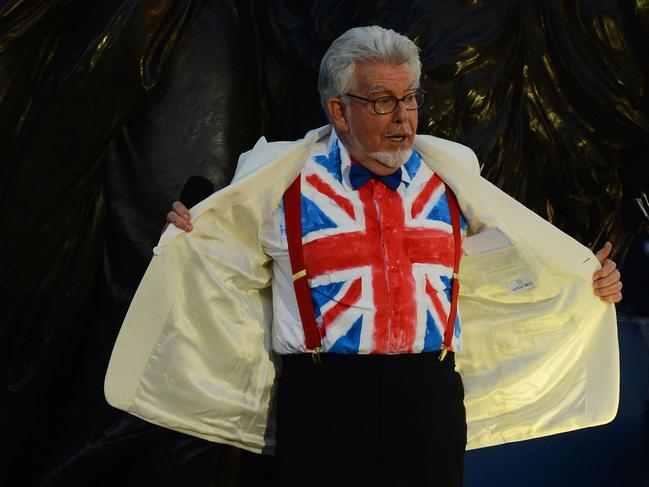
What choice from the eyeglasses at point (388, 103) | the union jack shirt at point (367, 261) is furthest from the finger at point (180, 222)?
the eyeglasses at point (388, 103)

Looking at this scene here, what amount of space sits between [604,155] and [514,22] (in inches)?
18.3

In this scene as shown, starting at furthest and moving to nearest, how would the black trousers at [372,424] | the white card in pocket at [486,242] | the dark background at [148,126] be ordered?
the dark background at [148,126]
the white card in pocket at [486,242]
the black trousers at [372,424]

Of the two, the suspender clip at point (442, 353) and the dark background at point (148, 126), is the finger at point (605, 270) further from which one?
the dark background at point (148, 126)

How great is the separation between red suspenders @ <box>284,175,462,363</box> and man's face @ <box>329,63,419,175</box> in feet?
0.62

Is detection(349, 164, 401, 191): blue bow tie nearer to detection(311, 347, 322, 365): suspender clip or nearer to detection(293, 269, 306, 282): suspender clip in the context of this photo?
detection(293, 269, 306, 282): suspender clip

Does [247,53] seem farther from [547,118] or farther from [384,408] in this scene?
[384,408]

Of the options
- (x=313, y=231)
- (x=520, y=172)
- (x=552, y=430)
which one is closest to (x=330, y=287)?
(x=313, y=231)

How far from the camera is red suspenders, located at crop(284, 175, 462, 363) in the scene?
9.55ft

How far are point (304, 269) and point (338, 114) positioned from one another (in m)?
0.36

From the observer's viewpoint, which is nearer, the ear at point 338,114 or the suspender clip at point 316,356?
the suspender clip at point 316,356

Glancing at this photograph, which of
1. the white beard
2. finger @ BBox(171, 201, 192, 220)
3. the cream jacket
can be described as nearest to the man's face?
the white beard

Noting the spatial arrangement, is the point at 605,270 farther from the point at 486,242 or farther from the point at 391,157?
the point at 391,157

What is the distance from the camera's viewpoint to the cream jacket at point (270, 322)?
304 cm

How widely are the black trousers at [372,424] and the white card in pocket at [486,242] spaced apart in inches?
14.2
